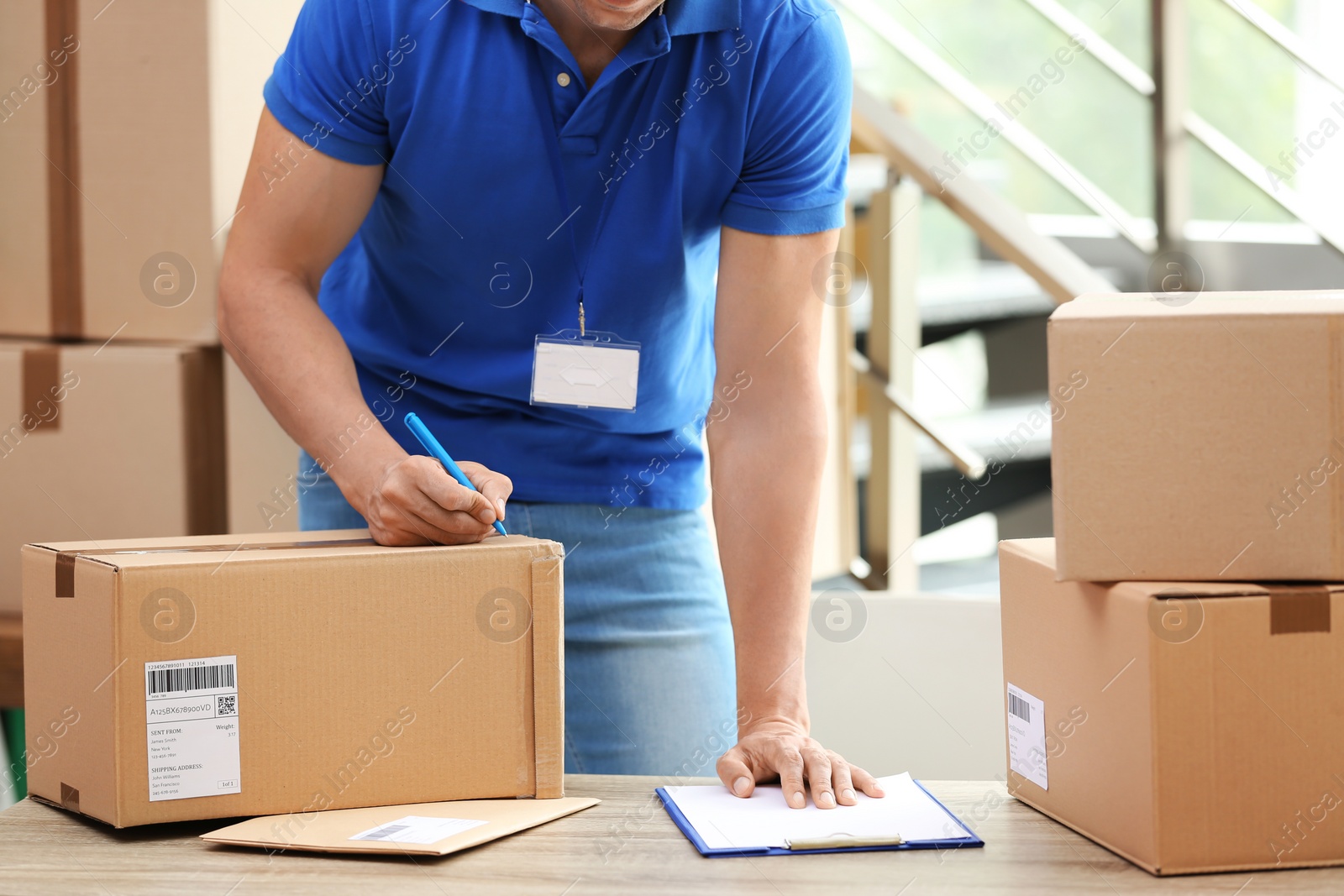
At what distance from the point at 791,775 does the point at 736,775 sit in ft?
0.15

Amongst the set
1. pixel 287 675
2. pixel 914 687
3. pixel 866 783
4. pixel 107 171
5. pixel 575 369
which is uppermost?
pixel 107 171

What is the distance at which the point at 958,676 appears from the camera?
74.0 inches

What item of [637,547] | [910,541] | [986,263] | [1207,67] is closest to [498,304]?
Answer: [637,547]

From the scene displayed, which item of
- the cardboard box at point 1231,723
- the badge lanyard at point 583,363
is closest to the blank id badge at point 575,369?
the badge lanyard at point 583,363

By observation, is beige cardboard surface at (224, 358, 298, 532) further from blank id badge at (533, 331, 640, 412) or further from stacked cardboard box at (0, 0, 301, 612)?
blank id badge at (533, 331, 640, 412)

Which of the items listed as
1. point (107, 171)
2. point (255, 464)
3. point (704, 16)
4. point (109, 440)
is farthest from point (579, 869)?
point (107, 171)

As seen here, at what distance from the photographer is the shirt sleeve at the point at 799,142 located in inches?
48.4

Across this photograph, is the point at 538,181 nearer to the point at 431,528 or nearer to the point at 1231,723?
the point at 431,528

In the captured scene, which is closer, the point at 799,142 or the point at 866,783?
the point at 866,783

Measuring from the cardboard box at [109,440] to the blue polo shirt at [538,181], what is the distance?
37 centimetres

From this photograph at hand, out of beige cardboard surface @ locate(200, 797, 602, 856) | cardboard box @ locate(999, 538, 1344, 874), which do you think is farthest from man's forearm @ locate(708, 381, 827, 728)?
cardboard box @ locate(999, 538, 1344, 874)

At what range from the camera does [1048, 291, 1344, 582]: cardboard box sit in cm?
79

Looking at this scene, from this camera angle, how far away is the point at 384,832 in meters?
0.85

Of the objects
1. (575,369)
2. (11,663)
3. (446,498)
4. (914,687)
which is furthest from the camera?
(914,687)
